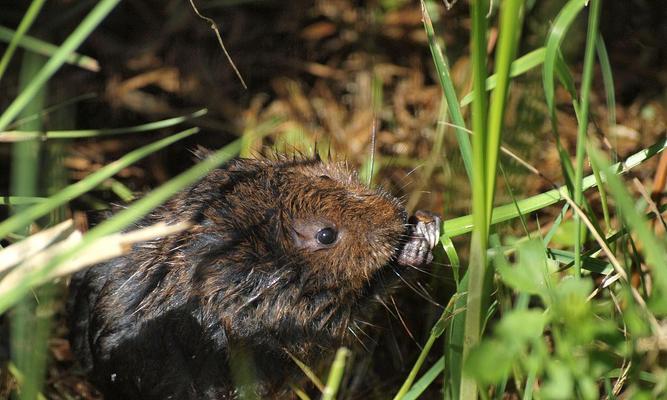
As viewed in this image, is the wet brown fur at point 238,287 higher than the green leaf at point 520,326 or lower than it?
higher

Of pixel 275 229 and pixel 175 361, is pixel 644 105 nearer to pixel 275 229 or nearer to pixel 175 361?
pixel 275 229

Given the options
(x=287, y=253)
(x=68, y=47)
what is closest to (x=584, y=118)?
(x=287, y=253)

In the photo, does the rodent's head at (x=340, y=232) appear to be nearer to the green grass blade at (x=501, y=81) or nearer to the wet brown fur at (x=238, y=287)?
the wet brown fur at (x=238, y=287)

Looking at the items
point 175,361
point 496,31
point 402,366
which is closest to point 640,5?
point 496,31

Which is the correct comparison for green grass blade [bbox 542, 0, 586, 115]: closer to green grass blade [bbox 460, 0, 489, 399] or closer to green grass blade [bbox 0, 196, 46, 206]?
green grass blade [bbox 460, 0, 489, 399]

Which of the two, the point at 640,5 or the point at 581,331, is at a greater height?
the point at 640,5

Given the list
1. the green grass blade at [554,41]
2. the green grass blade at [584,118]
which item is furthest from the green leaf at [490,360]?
the green grass blade at [554,41]

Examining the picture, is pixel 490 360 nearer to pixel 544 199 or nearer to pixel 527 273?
pixel 527 273
